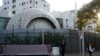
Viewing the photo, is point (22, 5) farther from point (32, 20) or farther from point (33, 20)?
point (32, 20)

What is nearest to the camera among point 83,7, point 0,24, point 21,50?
point 21,50

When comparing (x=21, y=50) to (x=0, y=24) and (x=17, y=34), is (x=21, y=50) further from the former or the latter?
(x=0, y=24)

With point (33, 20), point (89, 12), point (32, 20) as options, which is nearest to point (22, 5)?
point (33, 20)

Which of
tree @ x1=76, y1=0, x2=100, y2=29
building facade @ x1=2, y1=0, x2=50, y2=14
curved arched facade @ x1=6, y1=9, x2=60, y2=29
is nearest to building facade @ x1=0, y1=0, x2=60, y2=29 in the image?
curved arched facade @ x1=6, y1=9, x2=60, y2=29

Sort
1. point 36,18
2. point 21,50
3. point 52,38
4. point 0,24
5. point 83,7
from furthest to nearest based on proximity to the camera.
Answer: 1. point 0,24
2. point 36,18
3. point 83,7
4. point 52,38
5. point 21,50

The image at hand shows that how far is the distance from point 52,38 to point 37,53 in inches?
573

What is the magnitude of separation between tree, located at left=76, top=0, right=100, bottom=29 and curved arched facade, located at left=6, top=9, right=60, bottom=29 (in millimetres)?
14061

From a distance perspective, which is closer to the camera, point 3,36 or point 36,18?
point 3,36

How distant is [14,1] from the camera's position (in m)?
116

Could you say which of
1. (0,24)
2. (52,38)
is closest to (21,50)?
(52,38)

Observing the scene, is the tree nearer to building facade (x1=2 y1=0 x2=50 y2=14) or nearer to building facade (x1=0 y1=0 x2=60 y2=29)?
building facade (x1=0 y1=0 x2=60 y2=29)

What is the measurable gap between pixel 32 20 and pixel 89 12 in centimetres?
1757

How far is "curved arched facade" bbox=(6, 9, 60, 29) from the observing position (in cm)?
5400

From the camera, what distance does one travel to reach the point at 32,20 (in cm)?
5566
